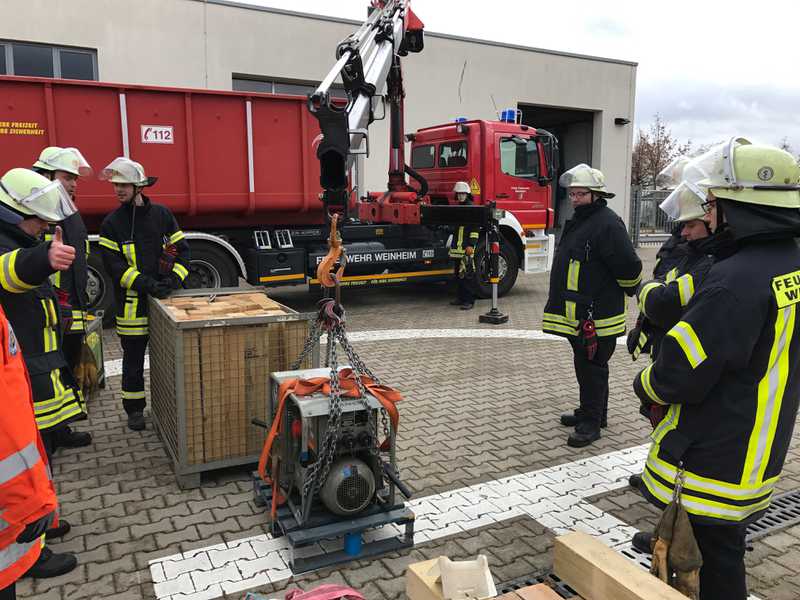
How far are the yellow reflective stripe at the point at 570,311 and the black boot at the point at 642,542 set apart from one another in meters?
1.70

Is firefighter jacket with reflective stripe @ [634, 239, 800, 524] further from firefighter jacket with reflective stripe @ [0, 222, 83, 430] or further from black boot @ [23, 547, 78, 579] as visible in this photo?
black boot @ [23, 547, 78, 579]

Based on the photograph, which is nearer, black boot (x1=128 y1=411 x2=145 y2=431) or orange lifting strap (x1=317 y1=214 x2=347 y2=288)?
orange lifting strap (x1=317 y1=214 x2=347 y2=288)

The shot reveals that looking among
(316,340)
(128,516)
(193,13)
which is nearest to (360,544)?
(316,340)

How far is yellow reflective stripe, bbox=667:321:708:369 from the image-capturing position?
7.46 ft

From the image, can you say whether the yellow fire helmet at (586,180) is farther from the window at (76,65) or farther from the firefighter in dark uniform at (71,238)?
the window at (76,65)

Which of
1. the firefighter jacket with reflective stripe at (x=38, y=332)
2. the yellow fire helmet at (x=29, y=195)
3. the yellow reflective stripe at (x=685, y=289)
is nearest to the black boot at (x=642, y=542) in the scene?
the yellow reflective stripe at (x=685, y=289)

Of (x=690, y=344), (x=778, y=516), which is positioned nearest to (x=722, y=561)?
(x=690, y=344)

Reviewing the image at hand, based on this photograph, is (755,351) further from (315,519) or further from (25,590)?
(25,590)

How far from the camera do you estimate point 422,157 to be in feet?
38.7

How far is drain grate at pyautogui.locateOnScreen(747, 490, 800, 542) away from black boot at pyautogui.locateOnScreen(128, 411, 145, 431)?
4.30 metres

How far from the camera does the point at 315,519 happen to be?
3.35 metres

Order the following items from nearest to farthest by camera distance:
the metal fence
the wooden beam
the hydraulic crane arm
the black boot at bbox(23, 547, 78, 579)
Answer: the wooden beam, the black boot at bbox(23, 547, 78, 579), the hydraulic crane arm, the metal fence

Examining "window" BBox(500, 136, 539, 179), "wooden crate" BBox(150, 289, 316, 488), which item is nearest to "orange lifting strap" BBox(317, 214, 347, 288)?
"wooden crate" BBox(150, 289, 316, 488)

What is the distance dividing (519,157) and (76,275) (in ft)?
26.2
